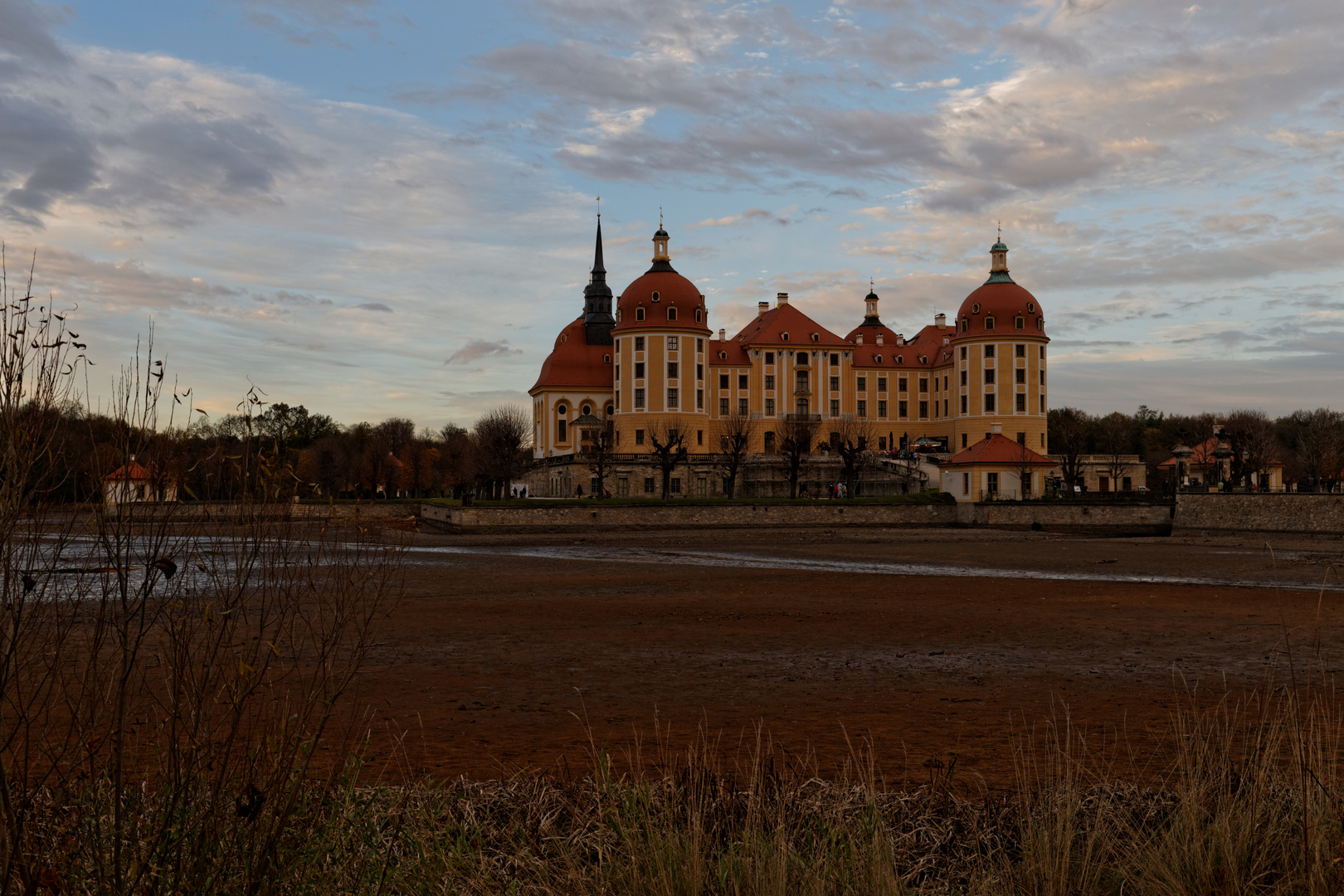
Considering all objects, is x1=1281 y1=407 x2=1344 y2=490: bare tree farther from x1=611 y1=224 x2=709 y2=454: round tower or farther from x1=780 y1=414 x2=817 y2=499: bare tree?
x1=611 y1=224 x2=709 y2=454: round tower

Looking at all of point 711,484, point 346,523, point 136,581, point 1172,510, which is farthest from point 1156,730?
point 711,484

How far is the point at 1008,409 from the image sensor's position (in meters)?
87.3

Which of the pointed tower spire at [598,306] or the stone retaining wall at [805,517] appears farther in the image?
the pointed tower spire at [598,306]

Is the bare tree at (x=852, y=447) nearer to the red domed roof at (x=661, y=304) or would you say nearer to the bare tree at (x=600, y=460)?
the red domed roof at (x=661, y=304)

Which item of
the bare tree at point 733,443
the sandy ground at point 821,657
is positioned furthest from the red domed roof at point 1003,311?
the sandy ground at point 821,657

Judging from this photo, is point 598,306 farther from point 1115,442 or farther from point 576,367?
point 1115,442

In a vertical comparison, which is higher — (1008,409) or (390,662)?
(1008,409)

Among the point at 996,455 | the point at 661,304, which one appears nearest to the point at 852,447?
the point at 996,455

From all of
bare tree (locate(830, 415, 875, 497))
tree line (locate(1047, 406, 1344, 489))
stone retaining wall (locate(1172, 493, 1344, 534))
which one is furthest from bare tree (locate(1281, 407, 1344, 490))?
bare tree (locate(830, 415, 875, 497))

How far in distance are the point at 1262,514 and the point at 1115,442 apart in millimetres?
52488

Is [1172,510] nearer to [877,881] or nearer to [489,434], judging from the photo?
[489,434]

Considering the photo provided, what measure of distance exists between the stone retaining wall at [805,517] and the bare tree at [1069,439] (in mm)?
15616

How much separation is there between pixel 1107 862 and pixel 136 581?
24.5 metres

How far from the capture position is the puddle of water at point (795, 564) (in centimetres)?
2753
